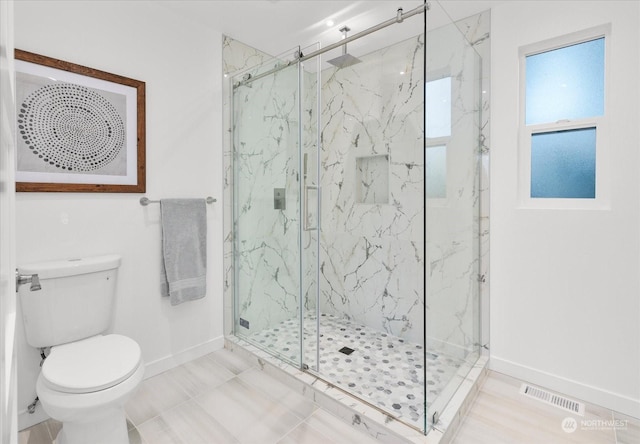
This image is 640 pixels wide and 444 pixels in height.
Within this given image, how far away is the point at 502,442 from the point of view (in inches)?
66.1

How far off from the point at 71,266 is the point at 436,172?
1.95 metres

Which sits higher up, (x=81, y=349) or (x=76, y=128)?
(x=76, y=128)

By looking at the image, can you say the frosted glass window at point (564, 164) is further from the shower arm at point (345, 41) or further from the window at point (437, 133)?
the shower arm at point (345, 41)

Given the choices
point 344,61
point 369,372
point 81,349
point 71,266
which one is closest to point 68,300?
point 71,266

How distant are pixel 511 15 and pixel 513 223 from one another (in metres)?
1.32

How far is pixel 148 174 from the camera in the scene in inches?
86.4

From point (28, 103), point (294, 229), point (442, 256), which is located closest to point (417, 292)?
point (442, 256)

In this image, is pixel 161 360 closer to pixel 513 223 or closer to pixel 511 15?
pixel 513 223

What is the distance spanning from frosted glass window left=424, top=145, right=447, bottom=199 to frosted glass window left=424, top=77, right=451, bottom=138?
0.27 feet

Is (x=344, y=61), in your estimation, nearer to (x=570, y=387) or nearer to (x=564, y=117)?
(x=564, y=117)

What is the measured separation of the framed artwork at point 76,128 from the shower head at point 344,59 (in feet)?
4.51

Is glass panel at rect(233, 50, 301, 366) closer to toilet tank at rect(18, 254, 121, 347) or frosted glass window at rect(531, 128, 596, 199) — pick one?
toilet tank at rect(18, 254, 121, 347)

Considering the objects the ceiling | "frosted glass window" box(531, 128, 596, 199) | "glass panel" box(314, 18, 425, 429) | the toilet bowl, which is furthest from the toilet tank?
"frosted glass window" box(531, 128, 596, 199)

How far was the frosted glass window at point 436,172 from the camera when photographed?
5.49 ft
